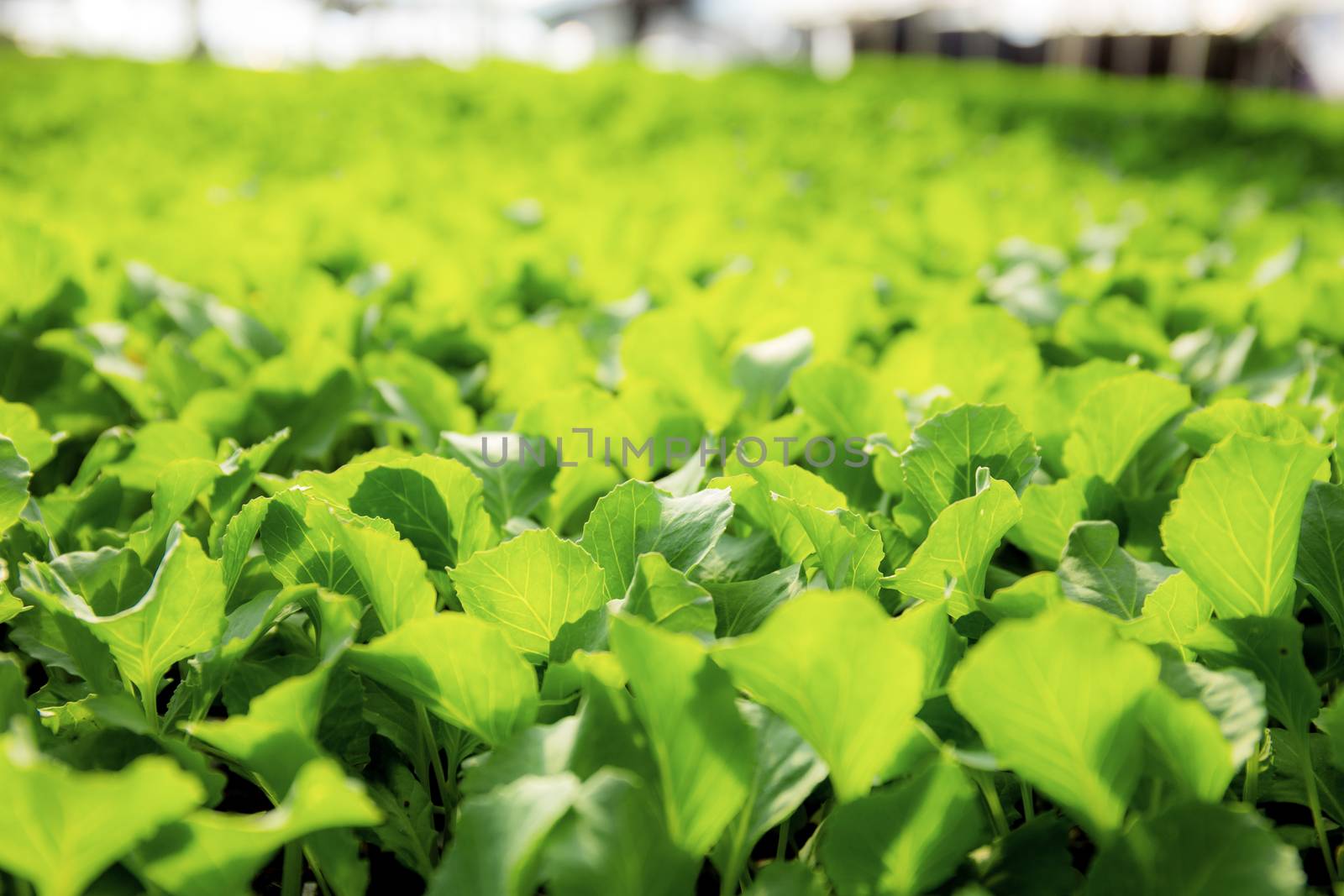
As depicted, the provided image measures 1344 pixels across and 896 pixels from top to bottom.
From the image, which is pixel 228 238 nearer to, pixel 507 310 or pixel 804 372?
pixel 507 310

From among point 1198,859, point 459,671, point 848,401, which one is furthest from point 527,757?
point 848,401

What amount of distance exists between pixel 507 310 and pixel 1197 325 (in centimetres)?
115

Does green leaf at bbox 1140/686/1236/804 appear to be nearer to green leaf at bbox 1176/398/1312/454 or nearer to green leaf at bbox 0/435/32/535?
green leaf at bbox 1176/398/1312/454

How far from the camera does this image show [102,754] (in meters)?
0.83

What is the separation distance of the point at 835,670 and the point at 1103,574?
0.35m

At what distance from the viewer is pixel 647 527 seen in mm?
934

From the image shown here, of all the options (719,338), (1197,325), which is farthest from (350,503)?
(1197,325)

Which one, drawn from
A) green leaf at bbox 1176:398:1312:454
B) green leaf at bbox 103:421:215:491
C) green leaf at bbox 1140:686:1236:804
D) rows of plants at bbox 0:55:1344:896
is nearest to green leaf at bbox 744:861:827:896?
rows of plants at bbox 0:55:1344:896

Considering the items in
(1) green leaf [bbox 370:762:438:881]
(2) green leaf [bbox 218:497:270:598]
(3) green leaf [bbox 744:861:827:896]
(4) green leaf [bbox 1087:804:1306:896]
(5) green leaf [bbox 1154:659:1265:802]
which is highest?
(2) green leaf [bbox 218:497:270:598]

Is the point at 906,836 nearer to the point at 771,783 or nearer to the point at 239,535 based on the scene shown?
the point at 771,783

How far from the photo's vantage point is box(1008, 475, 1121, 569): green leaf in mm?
1020

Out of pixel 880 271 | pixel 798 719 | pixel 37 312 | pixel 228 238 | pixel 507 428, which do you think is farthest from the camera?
pixel 228 238

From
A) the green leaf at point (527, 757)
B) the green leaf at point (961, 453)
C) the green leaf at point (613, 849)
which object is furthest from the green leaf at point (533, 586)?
the green leaf at point (961, 453)

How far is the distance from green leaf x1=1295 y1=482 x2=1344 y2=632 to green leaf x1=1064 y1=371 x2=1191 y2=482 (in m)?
0.19
